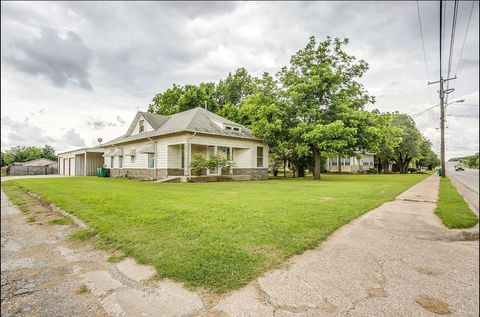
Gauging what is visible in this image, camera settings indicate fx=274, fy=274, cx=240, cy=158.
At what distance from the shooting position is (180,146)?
1745 cm

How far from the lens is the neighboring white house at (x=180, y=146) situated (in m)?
16.8

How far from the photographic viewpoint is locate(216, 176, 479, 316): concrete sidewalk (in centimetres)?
227

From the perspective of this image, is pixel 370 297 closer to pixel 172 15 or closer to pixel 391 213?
pixel 172 15

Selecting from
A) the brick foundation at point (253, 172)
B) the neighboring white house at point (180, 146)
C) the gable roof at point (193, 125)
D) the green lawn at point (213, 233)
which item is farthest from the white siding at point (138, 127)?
the green lawn at point (213, 233)

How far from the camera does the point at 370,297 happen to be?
245cm

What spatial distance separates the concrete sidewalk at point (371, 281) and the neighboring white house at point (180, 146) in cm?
1309

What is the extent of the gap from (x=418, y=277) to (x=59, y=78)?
4609mm

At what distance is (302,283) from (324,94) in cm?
1821

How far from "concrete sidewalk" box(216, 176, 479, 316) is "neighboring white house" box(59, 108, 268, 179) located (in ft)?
42.9

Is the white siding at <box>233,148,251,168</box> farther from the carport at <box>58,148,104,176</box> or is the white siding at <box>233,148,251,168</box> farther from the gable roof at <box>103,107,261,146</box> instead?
the carport at <box>58,148,104,176</box>

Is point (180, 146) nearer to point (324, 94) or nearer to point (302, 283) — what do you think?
point (324, 94)

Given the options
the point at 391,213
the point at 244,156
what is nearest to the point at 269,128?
the point at 244,156

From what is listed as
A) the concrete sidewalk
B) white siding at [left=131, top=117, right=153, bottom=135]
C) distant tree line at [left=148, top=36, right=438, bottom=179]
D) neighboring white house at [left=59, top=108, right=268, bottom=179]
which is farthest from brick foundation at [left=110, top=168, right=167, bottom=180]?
the concrete sidewalk

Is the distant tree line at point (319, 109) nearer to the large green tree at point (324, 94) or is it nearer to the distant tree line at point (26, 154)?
the large green tree at point (324, 94)
